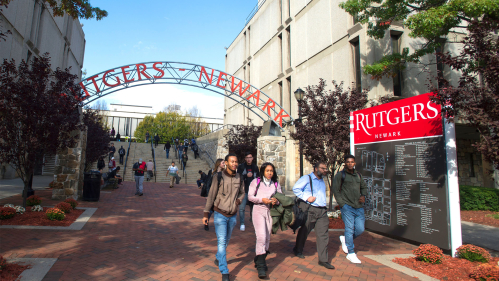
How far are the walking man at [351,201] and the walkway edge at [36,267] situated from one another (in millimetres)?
4382

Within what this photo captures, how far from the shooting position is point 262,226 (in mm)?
4293

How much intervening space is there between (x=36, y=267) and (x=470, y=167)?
21.4m

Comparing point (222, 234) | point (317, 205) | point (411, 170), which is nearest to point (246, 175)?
point (317, 205)

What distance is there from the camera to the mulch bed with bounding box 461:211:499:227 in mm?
9541

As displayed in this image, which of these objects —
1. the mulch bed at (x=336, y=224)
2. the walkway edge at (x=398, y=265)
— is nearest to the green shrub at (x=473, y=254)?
the walkway edge at (x=398, y=265)

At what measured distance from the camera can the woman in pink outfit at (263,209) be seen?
4.21m

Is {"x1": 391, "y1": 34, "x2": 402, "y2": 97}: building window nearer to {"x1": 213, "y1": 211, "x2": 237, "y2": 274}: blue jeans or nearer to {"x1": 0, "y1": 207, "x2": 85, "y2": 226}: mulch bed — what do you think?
{"x1": 213, "y1": 211, "x2": 237, "y2": 274}: blue jeans

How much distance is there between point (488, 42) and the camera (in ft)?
14.3

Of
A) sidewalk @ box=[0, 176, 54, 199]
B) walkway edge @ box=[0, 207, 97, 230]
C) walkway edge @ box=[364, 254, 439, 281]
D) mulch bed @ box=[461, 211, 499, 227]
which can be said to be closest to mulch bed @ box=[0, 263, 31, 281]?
walkway edge @ box=[0, 207, 97, 230]

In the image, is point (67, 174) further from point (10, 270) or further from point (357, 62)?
point (357, 62)

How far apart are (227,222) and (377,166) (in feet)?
13.9

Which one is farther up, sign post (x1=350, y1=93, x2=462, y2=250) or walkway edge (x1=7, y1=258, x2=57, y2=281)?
sign post (x1=350, y1=93, x2=462, y2=250)

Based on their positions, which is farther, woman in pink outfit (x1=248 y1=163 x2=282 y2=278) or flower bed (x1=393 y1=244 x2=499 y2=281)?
flower bed (x1=393 y1=244 x2=499 y2=281)

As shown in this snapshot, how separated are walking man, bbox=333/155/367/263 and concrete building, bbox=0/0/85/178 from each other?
9.59m
